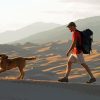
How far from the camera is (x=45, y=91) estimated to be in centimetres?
1033

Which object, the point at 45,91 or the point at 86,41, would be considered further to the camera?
the point at 86,41

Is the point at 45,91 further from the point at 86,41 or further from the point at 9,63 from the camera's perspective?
the point at 9,63

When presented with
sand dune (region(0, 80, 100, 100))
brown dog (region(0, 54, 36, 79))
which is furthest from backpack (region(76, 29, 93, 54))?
brown dog (region(0, 54, 36, 79))

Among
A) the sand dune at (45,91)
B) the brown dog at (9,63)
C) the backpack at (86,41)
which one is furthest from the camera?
the brown dog at (9,63)

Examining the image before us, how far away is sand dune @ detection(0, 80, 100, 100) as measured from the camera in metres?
9.56

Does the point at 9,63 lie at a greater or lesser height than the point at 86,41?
lesser

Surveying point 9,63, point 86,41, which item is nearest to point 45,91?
point 86,41

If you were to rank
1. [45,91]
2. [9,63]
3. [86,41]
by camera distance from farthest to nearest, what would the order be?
[9,63] < [86,41] < [45,91]

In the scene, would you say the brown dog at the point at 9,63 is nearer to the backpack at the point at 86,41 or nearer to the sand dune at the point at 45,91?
the sand dune at the point at 45,91

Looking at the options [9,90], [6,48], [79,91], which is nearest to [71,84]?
[79,91]

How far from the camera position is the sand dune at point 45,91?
31.4 feet

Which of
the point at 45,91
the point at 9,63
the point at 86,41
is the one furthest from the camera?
the point at 9,63

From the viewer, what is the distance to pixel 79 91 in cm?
1108

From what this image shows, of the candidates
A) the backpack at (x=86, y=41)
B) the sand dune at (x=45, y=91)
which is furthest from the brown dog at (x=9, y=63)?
the backpack at (x=86, y=41)
